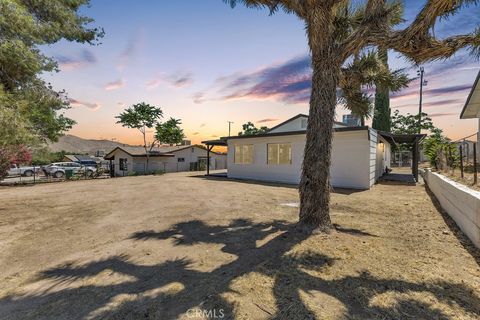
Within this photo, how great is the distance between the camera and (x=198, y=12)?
7746mm

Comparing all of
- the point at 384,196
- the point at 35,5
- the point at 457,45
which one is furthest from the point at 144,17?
the point at 384,196

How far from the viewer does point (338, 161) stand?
13414 mm

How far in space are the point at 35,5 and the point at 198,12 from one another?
4.87 metres

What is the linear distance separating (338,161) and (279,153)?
11.7ft

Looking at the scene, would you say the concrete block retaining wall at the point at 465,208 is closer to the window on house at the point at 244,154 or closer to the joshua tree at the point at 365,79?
the joshua tree at the point at 365,79

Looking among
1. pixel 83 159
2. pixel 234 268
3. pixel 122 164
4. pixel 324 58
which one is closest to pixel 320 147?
pixel 324 58

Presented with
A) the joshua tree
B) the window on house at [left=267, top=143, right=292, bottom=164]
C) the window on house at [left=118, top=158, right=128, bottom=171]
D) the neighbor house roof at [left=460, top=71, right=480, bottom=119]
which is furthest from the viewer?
the window on house at [left=118, top=158, right=128, bottom=171]

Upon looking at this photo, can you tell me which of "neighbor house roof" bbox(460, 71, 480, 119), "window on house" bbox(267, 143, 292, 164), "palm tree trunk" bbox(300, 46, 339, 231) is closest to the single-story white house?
"window on house" bbox(267, 143, 292, 164)

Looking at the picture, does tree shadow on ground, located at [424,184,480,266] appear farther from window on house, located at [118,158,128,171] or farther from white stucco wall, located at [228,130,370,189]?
window on house, located at [118,158,128,171]

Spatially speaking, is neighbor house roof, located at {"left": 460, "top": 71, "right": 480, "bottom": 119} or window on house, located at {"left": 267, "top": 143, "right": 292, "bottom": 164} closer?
neighbor house roof, located at {"left": 460, "top": 71, "right": 480, "bottom": 119}

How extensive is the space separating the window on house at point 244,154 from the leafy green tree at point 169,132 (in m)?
17.3

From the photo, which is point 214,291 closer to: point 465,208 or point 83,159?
point 465,208

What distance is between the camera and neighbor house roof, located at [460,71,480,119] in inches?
451

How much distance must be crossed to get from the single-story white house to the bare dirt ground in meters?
22.9
